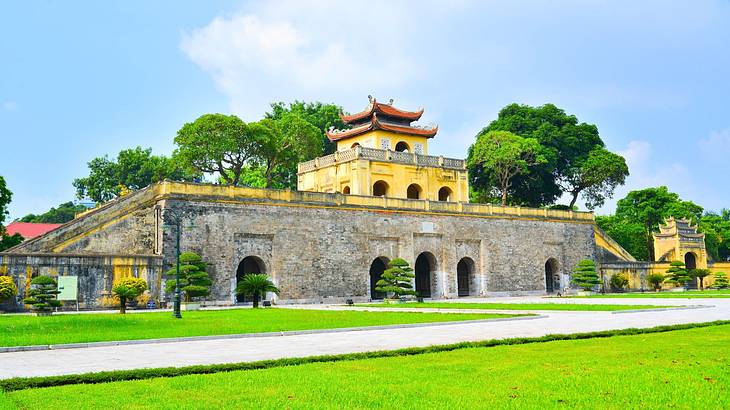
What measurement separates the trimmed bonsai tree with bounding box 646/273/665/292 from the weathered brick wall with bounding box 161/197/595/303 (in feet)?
14.1

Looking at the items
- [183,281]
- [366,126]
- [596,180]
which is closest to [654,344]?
[183,281]

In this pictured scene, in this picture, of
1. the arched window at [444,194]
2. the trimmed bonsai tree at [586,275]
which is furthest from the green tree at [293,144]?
the trimmed bonsai tree at [586,275]

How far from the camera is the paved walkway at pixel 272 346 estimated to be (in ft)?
34.7

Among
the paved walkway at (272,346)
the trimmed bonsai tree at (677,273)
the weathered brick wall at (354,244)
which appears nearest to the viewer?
the paved walkway at (272,346)

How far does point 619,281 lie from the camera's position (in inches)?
1875

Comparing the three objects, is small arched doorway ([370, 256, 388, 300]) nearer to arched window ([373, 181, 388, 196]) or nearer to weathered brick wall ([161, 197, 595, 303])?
weathered brick wall ([161, 197, 595, 303])

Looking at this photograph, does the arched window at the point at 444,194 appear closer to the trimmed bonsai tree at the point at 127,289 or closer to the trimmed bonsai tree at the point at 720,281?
the trimmed bonsai tree at the point at 720,281

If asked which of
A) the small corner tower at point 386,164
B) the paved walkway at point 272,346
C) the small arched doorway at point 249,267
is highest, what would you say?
the small corner tower at point 386,164

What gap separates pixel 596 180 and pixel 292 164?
81.7ft

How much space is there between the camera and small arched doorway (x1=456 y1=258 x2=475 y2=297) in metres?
43.5

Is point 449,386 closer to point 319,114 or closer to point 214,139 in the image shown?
point 214,139

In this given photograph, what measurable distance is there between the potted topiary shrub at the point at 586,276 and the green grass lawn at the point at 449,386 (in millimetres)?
33660

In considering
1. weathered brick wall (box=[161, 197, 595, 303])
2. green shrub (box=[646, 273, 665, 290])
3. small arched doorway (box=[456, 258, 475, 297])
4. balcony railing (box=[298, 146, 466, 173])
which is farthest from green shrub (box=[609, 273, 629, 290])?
balcony railing (box=[298, 146, 466, 173])

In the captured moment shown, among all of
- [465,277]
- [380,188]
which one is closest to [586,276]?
[465,277]
